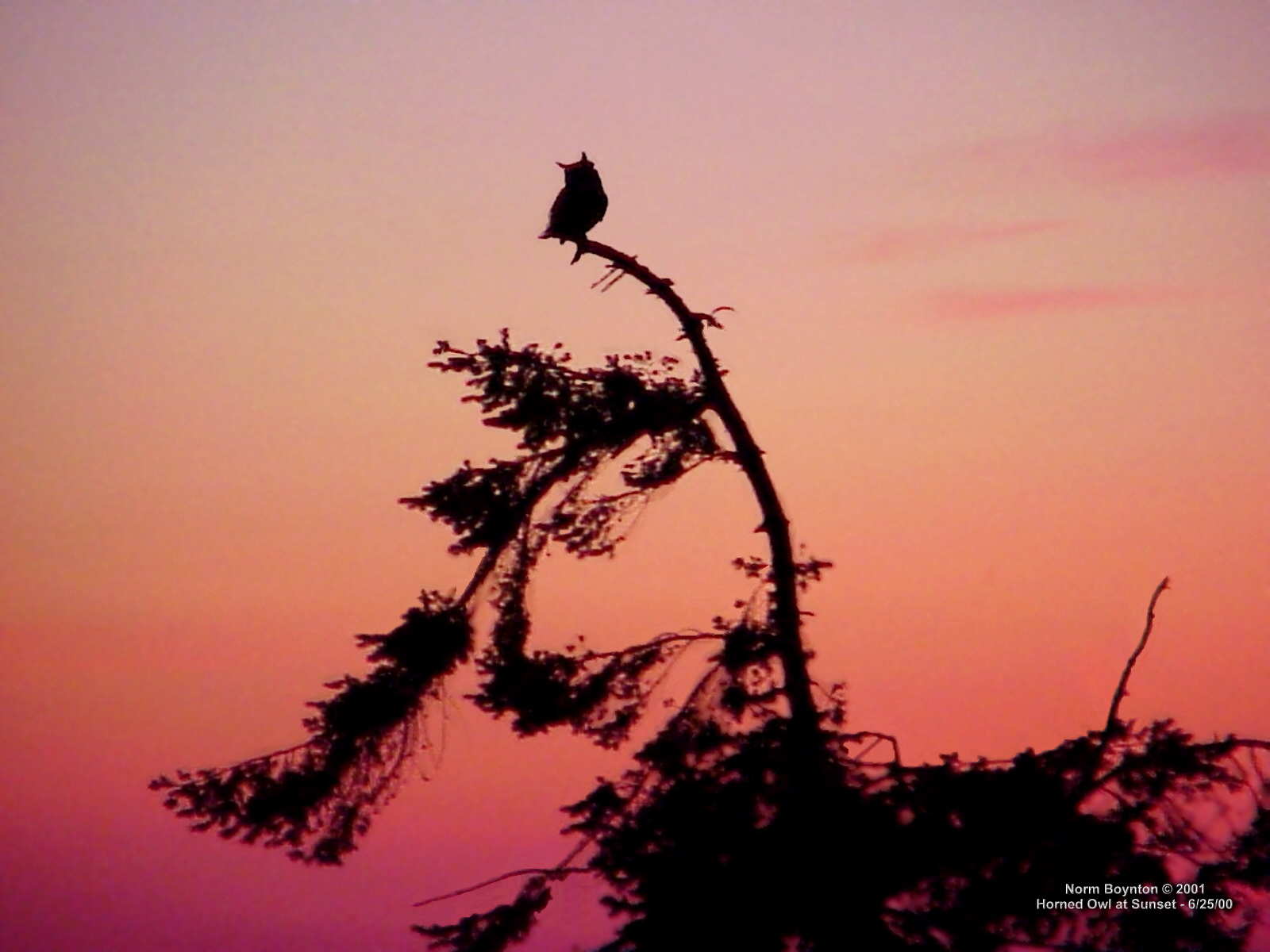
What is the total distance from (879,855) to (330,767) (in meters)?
4.15

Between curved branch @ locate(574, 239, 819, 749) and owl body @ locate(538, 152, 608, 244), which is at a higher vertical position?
owl body @ locate(538, 152, 608, 244)

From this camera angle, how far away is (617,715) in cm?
1438

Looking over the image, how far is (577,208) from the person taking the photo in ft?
45.8

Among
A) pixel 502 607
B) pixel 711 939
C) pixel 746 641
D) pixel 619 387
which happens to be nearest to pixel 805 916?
pixel 711 939

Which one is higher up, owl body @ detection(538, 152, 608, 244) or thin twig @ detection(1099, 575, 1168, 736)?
owl body @ detection(538, 152, 608, 244)

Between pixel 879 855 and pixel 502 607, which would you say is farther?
pixel 502 607

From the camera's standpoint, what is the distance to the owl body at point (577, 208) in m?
13.9

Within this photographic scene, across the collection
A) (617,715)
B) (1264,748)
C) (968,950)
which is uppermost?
(617,715)

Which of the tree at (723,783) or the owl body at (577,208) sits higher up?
the owl body at (577,208)

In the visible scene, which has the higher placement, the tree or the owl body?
the owl body

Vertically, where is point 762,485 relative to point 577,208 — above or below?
below

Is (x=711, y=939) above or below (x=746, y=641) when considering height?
below

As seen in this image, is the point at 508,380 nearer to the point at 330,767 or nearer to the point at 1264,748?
the point at 330,767

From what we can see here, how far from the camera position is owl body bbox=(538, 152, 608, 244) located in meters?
13.9
